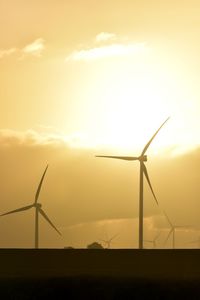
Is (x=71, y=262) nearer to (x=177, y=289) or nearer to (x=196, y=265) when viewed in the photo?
(x=196, y=265)

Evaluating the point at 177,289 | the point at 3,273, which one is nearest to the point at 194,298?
the point at 177,289

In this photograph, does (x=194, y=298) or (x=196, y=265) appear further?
(x=196, y=265)

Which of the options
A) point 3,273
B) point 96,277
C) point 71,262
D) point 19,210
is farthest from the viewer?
point 19,210

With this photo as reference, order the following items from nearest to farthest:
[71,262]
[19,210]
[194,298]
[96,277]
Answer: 1. [194,298]
2. [96,277]
3. [71,262]
4. [19,210]

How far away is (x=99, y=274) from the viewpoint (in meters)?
52.4

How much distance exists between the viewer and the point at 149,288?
46.6m

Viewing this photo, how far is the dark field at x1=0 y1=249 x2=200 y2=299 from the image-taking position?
151ft

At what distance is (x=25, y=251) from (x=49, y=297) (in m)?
14.3

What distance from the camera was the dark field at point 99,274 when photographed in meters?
46.0

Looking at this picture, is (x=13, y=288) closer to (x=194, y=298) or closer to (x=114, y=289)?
(x=114, y=289)

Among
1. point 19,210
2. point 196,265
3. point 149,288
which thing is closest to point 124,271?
point 196,265

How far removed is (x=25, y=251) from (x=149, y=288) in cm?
1558

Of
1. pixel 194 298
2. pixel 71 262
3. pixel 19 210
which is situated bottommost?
pixel 194 298

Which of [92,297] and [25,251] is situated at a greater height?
[25,251]
